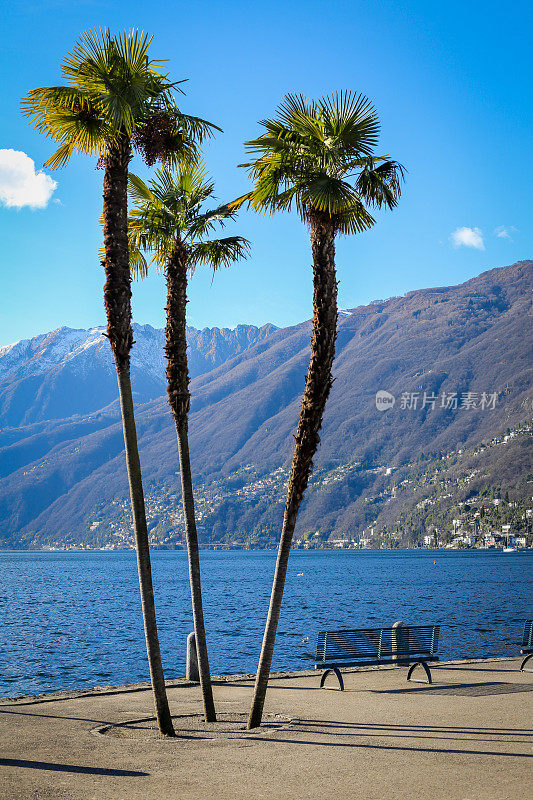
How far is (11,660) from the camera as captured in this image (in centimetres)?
3588

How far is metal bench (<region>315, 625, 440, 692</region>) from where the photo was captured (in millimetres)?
14445

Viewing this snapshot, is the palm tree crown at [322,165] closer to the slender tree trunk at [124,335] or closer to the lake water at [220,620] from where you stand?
the slender tree trunk at [124,335]

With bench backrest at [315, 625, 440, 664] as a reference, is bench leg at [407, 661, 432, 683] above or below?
below

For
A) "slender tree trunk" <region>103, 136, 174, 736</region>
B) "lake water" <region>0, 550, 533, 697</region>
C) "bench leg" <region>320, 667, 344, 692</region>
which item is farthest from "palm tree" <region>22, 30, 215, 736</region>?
"lake water" <region>0, 550, 533, 697</region>

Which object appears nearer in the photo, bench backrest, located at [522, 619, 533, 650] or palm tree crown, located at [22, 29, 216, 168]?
palm tree crown, located at [22, 29, 216, 168]

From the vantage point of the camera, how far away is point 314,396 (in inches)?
432

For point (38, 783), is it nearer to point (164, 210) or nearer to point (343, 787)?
point (343, 787)

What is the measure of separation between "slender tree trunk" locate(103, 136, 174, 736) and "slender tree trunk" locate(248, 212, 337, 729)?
61.2 inches

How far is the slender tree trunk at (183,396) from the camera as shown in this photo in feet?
37.8

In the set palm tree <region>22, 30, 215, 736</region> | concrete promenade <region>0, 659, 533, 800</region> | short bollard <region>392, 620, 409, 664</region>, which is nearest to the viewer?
concrete promenade <region>0, 659, 533, 800</region>

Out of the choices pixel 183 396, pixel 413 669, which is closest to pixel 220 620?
pixel 413 669

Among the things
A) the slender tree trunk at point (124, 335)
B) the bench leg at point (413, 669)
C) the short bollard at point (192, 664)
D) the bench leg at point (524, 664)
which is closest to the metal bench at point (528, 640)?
the bench leg at point (524, 664)

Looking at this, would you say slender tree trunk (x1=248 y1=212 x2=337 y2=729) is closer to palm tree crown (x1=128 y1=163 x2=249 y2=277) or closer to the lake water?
palm tree crown (x1=128 y1=163 x2=249 y2=277)

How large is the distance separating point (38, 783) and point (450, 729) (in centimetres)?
561
